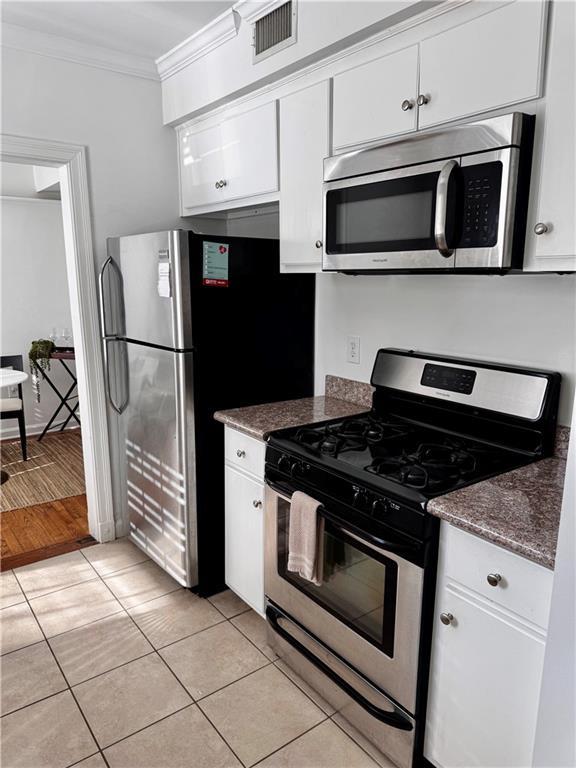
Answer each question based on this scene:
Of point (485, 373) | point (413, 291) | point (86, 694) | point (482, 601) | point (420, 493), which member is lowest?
point (86, 694)

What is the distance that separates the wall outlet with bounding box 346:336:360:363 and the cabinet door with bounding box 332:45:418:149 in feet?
2.77

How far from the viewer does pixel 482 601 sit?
1.38m

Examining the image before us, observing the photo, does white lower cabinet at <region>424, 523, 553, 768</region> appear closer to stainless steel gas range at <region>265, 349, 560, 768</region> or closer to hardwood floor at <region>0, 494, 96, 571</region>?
stainless steel gas range at <region>265, 349, 560, 768</region>

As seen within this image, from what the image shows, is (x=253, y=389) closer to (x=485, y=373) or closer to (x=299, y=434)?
(x=299, y=434)

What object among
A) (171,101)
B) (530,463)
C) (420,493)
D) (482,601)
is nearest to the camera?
(482,601)

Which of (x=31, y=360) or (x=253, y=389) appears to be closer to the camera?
(x=253, y=389)

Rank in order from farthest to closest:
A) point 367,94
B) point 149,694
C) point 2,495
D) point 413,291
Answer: point 2,495, point 413,291, point 149,694, point 367,94

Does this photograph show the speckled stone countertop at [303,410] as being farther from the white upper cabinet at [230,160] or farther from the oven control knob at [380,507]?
the white upper cabinet at [230,160]

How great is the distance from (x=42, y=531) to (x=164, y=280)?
1.81 meters

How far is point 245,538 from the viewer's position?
7.64 ft

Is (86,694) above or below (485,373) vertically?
below

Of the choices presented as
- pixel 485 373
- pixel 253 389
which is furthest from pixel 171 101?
pixel 485 373

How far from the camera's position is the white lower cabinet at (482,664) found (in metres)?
1.28

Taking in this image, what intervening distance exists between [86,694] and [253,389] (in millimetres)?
1361
